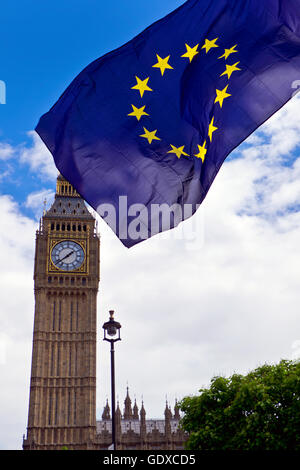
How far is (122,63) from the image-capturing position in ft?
50.4

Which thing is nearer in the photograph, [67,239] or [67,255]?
[67,255]

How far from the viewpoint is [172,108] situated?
15.1 metres

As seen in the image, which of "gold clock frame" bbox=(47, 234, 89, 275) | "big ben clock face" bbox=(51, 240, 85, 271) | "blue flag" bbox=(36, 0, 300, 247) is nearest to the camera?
"blue flag" bbox=(36, 0, 300, 247)

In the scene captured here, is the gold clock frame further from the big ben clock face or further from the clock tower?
the big ben clock face

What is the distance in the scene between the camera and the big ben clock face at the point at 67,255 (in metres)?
91.2

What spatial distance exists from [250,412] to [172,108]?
3052cm

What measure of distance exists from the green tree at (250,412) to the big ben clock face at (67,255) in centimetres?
4866

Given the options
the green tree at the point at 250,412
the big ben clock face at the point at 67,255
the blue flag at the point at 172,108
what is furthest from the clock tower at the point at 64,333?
the blue flag at the point at 172,108

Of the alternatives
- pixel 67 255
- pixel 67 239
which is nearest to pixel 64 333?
pixel 67 255

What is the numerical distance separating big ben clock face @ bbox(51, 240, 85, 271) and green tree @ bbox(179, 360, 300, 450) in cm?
4866

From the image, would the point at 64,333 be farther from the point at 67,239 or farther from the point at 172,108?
the point at 172,108

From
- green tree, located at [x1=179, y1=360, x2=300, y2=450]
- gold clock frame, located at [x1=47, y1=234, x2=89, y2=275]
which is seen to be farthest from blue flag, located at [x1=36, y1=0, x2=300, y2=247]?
gold clock frame, located at [x1=47, y1=234, x2=89, y2=275]

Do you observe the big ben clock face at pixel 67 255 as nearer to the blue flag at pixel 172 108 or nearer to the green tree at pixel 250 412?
the green tree at pixel 250 412

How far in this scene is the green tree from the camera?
37531 millimetres
